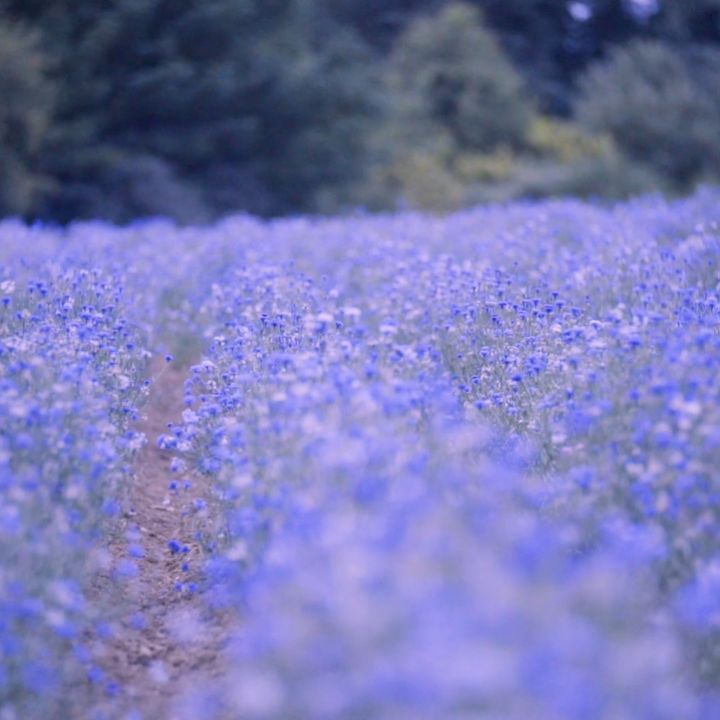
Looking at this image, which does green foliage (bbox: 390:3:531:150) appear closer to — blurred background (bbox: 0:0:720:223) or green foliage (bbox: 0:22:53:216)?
blurred background (bbox: 0:0:720:223)

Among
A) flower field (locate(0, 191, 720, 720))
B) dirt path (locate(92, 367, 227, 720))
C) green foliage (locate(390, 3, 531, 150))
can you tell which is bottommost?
green foliage (locate(390, 3, 531, 150))

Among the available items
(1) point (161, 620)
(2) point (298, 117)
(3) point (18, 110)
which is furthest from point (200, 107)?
(1) point (161, 620)

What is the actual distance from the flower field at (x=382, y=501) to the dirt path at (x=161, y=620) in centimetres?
2

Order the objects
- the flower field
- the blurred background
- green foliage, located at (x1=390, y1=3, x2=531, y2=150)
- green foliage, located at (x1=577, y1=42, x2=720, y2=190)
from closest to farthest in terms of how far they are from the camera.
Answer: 1. the flower field
2. the blurred background
3. green foliage, located at (x1=577, y1=42, x2=720, y2=190)
4. green foliage, located at (x1=390, y1=3, x2=531, y2=150)

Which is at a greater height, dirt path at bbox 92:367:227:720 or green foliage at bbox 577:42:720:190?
dirt path at bbox 92:367:227:720

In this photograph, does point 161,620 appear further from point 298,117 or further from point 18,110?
point 298,117

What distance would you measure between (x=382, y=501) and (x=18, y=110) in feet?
48.6

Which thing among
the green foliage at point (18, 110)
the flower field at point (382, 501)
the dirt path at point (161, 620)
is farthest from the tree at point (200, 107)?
the dirt path at point (161, 620)

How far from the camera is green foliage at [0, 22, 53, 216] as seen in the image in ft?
53.7

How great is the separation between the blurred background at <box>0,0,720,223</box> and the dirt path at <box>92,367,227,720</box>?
11.9 meters

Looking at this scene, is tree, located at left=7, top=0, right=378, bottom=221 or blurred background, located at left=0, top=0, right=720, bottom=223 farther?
tree, located at left=7, top=0, right=378, bottom=221

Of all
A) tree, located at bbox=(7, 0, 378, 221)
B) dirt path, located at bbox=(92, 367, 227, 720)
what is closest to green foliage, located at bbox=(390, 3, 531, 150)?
tree, located at bbox=(7, 0, 378, 221)

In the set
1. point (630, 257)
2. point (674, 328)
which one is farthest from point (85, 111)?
point (674, 328)

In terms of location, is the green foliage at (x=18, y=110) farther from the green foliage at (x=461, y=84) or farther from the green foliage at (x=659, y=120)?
the green foliage at (x=659, y=120)
